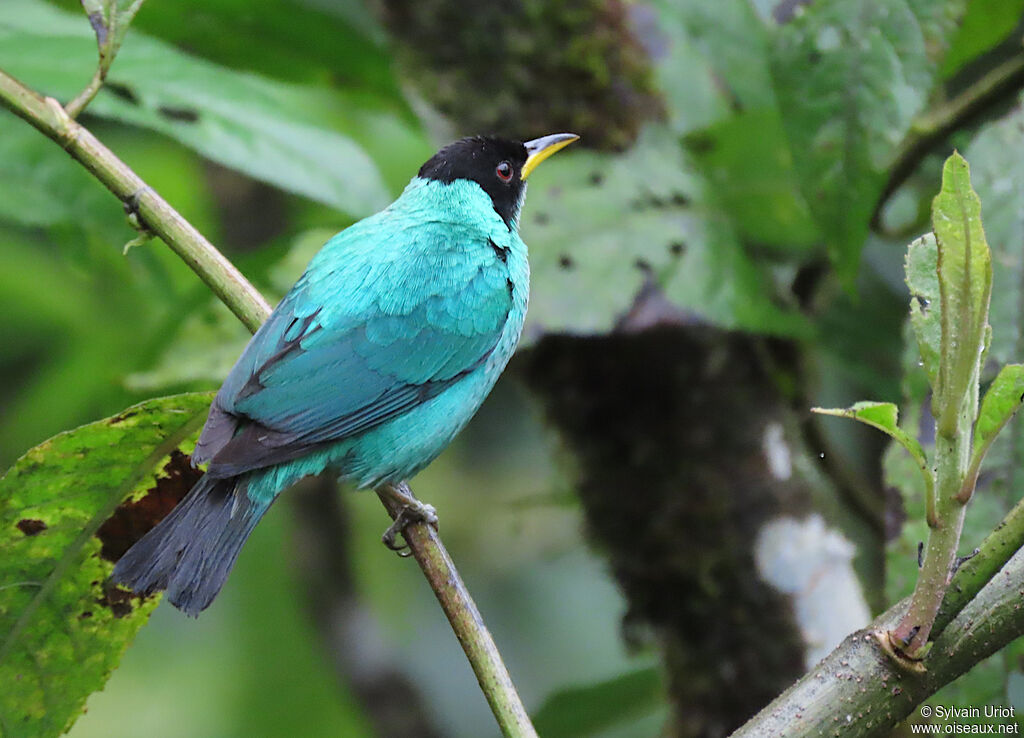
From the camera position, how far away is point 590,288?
278 cm

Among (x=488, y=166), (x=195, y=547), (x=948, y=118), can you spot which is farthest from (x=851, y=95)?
(x=195, y=547)

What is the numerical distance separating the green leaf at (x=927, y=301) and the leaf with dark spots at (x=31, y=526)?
1.44 meters

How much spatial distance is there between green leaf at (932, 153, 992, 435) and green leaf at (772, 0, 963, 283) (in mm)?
1104

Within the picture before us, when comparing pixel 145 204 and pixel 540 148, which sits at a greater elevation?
pixel 540 148

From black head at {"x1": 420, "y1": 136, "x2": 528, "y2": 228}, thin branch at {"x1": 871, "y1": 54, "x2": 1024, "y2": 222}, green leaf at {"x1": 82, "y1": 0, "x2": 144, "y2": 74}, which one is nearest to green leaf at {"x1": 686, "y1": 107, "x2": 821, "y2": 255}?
thin branch at {"x1": 871, "y1": 54, "x2": 1024, "y2": 222}

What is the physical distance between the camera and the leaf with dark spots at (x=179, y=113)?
8.10 feet

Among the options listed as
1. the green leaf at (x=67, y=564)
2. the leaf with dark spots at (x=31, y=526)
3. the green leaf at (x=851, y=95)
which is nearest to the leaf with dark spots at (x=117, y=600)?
the green leaf at (x=67, y=564)

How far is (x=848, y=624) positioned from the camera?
288cm

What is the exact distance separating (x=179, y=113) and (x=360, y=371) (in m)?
0.74

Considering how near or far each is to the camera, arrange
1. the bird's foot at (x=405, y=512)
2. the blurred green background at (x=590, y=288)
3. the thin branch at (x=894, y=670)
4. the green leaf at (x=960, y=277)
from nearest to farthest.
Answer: the green leaf at (x=960, y=277) → the thin branch at (x=894, y=670) → the bird's foot at (x=405, y=512) → the blurred green background at (x=590, y=288)

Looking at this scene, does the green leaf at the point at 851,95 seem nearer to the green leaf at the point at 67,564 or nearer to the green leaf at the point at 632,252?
the green leaf at the point at 632,252

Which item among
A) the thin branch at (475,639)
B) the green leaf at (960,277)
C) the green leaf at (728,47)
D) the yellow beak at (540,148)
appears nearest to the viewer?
the green leaf at (960,277)

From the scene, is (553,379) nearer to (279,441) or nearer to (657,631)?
(657,631)

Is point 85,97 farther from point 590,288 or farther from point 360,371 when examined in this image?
point 590,288
